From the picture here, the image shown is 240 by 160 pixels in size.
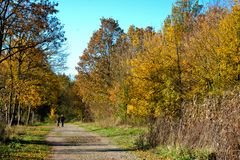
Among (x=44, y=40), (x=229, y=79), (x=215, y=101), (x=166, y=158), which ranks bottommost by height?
(x=166, y=158)

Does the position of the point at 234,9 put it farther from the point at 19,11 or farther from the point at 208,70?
the point at 19,11

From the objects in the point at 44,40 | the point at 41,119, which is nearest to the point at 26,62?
the point at 44,40

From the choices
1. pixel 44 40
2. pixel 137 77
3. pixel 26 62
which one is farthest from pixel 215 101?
pixel 26 62

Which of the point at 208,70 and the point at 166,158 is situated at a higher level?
the point at 208,70

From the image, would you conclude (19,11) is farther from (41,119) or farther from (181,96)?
(41,119)

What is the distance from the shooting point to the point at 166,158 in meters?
15.1

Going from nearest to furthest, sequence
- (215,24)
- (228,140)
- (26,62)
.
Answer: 1. (228,140)
2. (215,24)
3. (26,62)

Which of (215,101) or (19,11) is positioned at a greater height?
(19,11)

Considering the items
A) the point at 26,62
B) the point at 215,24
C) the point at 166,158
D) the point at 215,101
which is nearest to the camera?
the point at 215,101

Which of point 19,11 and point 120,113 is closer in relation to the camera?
point 19,11

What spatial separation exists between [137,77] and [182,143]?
6.85 meters

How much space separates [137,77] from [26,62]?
17216mm

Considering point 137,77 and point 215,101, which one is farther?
point 137,77

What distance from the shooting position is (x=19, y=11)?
18906mm
